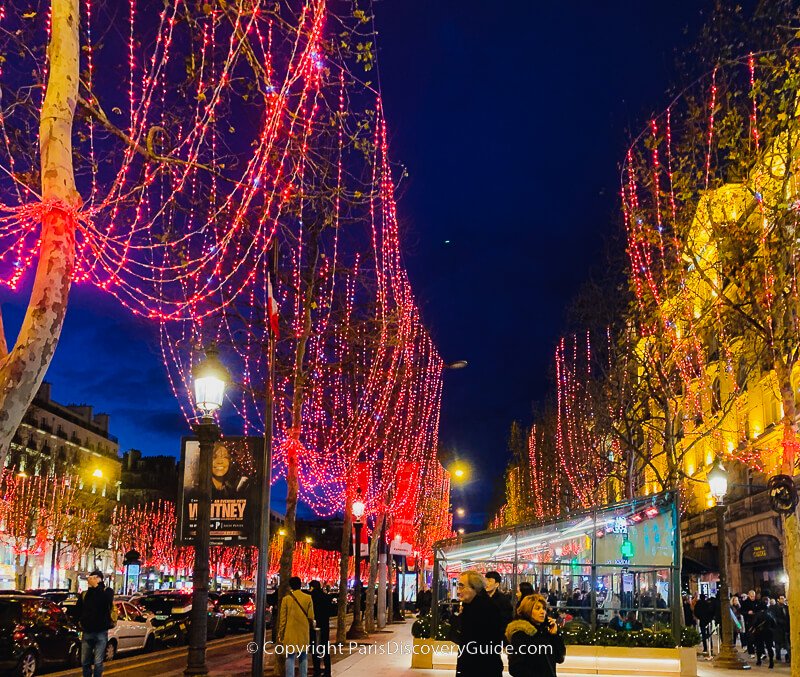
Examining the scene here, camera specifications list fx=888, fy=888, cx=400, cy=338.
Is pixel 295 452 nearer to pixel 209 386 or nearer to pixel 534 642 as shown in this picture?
pixel 209 386

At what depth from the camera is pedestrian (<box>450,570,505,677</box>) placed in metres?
7.79

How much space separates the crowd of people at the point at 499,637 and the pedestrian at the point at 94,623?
24.2 feet

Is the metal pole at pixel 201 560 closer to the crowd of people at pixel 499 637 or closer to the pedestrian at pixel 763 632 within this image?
the crowd of people at pixel 499 637

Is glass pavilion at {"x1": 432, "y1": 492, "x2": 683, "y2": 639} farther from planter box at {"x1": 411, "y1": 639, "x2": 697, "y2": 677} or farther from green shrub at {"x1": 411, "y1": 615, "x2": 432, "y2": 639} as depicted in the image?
planter box at {"x1": 411, "y1": 639, "x2": 697, "y2": 677}

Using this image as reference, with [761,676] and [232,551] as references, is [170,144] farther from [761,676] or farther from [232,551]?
[232,551]

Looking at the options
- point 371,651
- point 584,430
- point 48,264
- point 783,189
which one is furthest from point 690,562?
point 48,264

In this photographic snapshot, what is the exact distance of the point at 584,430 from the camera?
1708 inches

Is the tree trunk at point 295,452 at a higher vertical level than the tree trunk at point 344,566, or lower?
higher

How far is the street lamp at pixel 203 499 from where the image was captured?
12.5 m

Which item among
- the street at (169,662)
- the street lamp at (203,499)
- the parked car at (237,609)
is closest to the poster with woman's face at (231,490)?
the street lamp at (203,499)

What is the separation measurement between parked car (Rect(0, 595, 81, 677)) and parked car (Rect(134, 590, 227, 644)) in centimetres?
719

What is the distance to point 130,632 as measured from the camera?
23.5 metres

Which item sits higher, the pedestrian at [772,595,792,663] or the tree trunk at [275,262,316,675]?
the tree trunk at [275,262,316,675]

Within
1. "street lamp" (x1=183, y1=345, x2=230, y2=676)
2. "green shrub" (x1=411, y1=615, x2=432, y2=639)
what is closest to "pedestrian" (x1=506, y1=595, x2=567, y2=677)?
"street lamp" (x1=183, y1=345, x2=230, y2=676)
